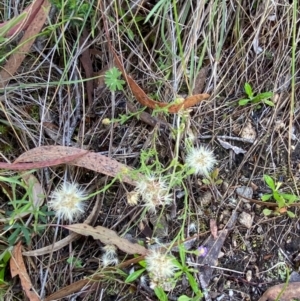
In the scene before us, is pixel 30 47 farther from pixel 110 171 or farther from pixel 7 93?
pixel 110 171

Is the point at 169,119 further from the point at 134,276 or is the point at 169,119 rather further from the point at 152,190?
the point at 134,276

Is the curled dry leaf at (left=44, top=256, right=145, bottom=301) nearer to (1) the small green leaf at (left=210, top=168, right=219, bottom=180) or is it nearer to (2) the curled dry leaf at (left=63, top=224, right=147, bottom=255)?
(2) the curled dry leaf at (left=63, top=224, right=147, bottom=255)

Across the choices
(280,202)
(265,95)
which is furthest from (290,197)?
(265,95)

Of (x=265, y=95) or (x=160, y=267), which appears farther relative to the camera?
(x=265, y=95)

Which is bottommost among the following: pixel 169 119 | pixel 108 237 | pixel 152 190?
pixel 108 237

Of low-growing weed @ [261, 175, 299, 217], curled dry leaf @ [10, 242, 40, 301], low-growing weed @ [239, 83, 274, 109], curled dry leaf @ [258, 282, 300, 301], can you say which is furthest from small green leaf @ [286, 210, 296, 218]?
curled dry leaf @ [10, 242, 40, 301]

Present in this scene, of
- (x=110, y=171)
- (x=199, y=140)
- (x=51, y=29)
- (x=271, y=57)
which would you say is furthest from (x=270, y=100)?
(x=51, y=29)

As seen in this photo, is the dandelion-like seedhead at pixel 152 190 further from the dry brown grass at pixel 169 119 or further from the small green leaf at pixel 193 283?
the small green leaf at pixel 193 283
